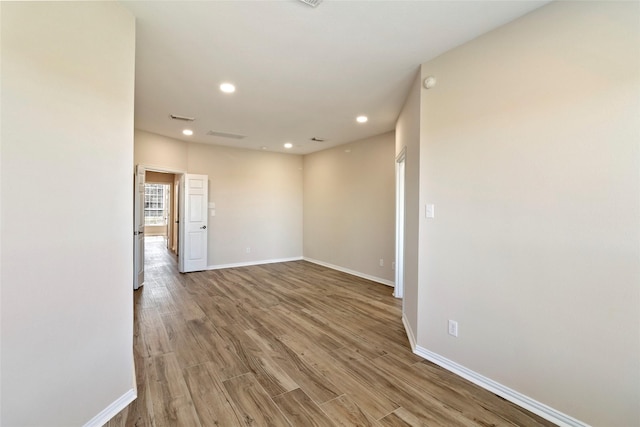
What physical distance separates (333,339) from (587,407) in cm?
193

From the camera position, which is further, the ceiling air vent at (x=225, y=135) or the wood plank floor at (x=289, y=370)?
the ceiling air vent at (x=225, y=135)

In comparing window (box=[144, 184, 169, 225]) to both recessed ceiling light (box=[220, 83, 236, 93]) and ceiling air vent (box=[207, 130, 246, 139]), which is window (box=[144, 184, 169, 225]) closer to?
ceiling air vent (box=[207, 130, 246, 139])

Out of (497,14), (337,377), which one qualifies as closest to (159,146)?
(337,377)

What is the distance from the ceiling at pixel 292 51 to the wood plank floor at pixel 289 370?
107 inches

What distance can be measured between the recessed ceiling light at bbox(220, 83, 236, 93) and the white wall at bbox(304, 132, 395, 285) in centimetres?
287

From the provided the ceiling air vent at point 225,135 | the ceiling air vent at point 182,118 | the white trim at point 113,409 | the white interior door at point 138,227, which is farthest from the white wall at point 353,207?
the white trim at point 113,409

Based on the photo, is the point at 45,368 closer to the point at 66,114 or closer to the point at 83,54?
the point at 66,114

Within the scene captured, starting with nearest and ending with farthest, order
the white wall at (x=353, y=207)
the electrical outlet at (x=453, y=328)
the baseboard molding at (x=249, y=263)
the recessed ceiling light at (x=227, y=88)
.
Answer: the electrical outlet at (x=453, y=328)
the recessed ceiling light at (x=227, y=88)
the white wall at (x=353, y=207)
the baseboard molding at (x=249, y=263)

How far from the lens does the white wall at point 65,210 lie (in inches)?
49.6

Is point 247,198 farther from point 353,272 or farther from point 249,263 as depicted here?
point 353,272

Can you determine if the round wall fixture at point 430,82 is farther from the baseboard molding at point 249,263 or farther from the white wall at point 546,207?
the baseboard molding at point 249,263

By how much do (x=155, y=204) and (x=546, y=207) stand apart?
14.3 metres

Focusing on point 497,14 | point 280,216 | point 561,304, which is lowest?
point 561,304

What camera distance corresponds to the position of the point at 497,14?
188 centimetres
